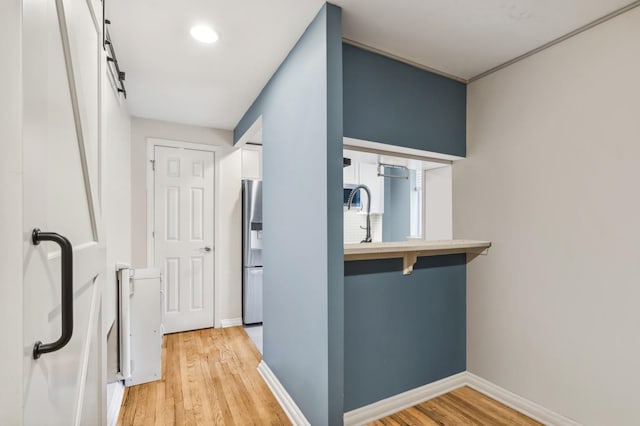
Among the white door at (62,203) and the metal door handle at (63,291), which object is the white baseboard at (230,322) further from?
the metal door handle at (63,291)

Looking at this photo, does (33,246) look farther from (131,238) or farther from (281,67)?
(131,238)

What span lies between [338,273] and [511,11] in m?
1.67

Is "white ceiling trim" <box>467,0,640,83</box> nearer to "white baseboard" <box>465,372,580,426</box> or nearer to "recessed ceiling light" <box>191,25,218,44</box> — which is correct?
"recessed ceiling light" <box>191,25,218,44</box>

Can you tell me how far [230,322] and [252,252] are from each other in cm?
89

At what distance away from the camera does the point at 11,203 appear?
54 cm

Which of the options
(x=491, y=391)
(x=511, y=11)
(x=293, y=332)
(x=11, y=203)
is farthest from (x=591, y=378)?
(x=11, y=203)

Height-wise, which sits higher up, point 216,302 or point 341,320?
point 341,320

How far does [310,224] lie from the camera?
1.75 metres

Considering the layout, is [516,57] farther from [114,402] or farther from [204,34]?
[114,402]

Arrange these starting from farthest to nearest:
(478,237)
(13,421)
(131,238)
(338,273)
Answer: (131,238), (478,237), (338,273), (13,421)

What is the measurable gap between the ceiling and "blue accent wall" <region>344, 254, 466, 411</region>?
1402mm

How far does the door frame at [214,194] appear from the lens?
3.39 meters

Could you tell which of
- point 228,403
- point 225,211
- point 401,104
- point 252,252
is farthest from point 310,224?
point 225,211

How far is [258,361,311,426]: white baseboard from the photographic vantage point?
72.7 inches
